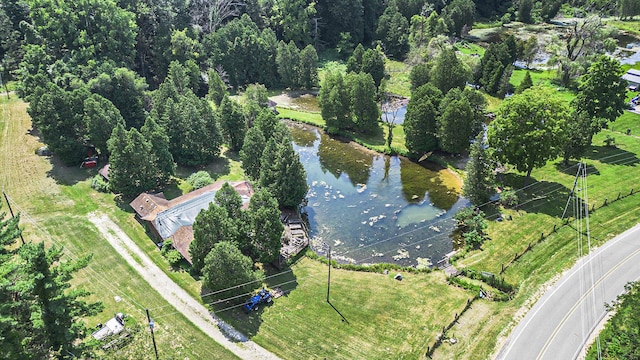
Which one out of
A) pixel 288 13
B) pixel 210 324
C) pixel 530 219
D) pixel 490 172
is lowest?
pixel 210 324

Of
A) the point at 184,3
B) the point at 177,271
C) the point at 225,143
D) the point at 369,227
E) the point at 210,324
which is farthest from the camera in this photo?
the point at 184,3

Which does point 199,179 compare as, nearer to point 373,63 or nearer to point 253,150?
point 253,150

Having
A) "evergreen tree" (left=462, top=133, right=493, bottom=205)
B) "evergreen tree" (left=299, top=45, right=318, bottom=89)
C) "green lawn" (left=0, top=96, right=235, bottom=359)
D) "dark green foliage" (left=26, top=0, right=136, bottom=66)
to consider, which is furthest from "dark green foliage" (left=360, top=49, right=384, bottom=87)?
"green lawn" (left=0, top=96, right=235, bottom=359)

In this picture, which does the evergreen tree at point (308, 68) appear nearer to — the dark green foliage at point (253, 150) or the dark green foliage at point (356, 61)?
the dark green foliage at point (356, 61)

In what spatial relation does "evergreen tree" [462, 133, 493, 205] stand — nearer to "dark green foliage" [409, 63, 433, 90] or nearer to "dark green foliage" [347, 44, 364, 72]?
"dark green foliage" [409, 63, 433, 90]

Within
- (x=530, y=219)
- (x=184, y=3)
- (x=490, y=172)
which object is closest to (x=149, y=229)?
(x=490, y=172)

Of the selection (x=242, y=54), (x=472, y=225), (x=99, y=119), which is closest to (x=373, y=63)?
(x=242, y=54)

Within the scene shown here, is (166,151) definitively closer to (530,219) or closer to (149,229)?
(149,229)
